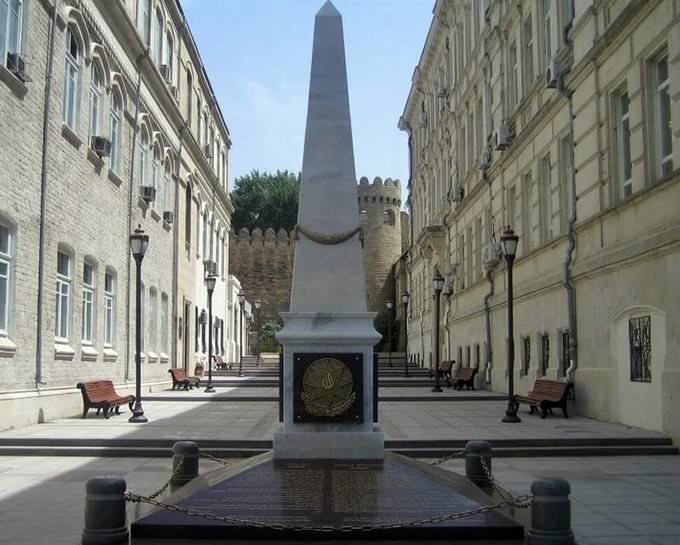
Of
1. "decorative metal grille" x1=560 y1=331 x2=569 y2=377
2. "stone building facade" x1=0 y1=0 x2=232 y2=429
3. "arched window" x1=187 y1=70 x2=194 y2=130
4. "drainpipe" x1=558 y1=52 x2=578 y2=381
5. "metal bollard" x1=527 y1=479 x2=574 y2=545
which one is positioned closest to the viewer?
"metal bollard" x1=527 y1=479 x2=574 y2=545

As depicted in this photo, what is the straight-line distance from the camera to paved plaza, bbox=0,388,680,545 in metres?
7.93

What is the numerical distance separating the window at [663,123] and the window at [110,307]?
45.6ft

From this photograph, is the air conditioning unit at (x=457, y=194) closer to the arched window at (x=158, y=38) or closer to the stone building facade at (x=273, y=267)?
the arched window at (x=158, y=38)

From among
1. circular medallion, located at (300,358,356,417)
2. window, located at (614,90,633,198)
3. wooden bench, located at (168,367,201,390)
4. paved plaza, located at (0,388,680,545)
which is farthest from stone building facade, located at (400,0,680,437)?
wooden bench, located at (168,367,201,390)

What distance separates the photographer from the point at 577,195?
60.0ft

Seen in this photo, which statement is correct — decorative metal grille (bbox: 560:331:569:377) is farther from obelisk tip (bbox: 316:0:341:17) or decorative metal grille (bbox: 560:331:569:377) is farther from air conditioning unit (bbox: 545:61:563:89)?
obelisk tip (bbox: 316:0:341:17)

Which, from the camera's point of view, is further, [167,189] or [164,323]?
[167,189]

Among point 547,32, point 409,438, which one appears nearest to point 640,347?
point 409,438

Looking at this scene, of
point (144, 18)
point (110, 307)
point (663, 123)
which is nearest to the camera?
point (663, 123)

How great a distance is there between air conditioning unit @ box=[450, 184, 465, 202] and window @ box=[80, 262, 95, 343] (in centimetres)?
1658

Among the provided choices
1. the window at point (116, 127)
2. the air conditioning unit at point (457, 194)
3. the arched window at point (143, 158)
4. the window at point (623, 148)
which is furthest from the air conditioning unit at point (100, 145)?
the air conditioning unit at point (457, 194)

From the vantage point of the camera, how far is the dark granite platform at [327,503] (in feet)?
20.6

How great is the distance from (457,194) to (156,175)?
38.8ft

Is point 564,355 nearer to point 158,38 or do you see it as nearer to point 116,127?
point 116,127
